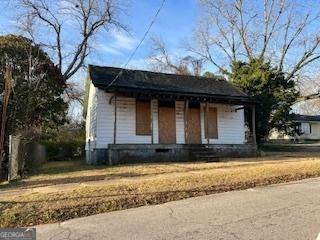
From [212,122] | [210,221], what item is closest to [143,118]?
[212,122]

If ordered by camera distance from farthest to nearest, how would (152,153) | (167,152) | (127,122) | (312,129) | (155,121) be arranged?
(312,129)
(155,121)
(127,122)
(167,152)
(152,153)

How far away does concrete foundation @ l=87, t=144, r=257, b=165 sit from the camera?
18703 mm

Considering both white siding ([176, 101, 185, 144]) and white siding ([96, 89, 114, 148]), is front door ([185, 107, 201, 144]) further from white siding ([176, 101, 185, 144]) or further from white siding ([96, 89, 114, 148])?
white siding ([96, 89, 114, 148])

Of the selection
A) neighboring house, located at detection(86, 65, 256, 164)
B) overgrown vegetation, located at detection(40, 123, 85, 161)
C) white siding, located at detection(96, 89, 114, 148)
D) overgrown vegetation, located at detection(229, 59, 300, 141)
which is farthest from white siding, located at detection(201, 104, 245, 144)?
overgrown vegetation, located at detection(40, 123, 85, 161)

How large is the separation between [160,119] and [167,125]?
509 mm

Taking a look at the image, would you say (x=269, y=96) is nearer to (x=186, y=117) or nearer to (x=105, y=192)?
(x=186, y=117)

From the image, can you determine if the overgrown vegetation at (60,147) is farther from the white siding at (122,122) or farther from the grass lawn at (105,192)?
the grass lawn at (105,192)

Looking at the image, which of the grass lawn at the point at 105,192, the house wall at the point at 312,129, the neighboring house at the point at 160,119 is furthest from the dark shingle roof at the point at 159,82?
the house wall at the point at 312,129

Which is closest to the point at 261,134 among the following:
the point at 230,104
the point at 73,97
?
the point at 230,104

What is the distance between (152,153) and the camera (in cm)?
1956

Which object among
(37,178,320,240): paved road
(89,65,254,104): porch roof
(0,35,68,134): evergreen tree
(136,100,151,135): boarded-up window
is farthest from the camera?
(0,35,68,134): evergreen tree

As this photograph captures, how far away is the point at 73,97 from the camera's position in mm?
36281

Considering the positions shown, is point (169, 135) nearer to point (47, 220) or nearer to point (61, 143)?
point (61, 143)

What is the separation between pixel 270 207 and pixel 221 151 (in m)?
13.2
